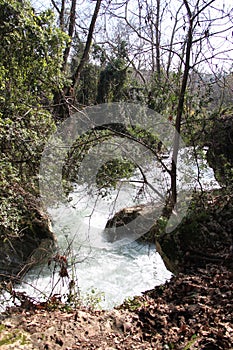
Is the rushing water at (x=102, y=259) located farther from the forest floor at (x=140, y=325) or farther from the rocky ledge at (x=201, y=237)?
the forest floor at (x=140, y=325)

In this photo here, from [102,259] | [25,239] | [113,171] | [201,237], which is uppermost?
[113,171]

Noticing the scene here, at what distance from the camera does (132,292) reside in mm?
3764

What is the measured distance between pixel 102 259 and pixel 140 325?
2974 millimetres

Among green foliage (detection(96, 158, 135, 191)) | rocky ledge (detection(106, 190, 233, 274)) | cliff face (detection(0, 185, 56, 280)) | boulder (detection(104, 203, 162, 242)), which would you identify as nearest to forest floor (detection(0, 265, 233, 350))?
rocky ledge (detection(106, 190, 233, 274))

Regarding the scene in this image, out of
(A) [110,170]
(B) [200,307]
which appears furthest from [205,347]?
(A) [110,170]

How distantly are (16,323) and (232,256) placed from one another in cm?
181

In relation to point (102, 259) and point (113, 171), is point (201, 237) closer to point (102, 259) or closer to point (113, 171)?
point (113, 171)

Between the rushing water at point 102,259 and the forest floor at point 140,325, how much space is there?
1385 mm

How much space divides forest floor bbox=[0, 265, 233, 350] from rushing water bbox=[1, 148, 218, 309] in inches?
54.5

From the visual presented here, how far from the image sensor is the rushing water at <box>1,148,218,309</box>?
3699mm

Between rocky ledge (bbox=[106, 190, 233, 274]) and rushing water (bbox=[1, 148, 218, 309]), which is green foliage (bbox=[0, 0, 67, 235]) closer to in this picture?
rushing water (bbox=[1, 148, 218, 309])

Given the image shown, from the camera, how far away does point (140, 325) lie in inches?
67.9

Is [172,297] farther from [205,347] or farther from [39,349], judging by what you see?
Result: [39,349]

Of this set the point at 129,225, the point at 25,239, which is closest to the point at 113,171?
the point at 129,225
